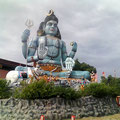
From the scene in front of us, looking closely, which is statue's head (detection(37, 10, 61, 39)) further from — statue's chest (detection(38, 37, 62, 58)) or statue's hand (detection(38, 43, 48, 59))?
statue's hand (detection(38, 43, 48, 59))

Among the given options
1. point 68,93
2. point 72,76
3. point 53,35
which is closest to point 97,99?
point 68,93

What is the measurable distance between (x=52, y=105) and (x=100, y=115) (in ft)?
8.00

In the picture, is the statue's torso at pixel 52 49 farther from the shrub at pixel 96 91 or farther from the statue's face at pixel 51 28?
the shrub at pixel 96 91

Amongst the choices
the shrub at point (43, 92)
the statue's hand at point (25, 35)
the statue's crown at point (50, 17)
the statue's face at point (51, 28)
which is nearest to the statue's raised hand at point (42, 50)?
the statue's hand at point (25, 35)

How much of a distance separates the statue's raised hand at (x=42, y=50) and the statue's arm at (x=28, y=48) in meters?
0.40

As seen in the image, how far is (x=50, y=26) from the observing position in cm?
1550

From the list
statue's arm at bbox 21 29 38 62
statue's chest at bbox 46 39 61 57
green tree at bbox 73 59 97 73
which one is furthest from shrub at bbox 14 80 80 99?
green tree at bbox 73 59 97 73

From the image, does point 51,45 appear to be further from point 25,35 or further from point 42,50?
point 25,35

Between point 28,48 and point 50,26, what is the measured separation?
261cm

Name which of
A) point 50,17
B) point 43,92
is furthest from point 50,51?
point 43,92

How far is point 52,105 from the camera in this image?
285 inches

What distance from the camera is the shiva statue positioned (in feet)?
46.7

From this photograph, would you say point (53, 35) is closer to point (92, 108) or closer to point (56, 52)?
point (56, 52)

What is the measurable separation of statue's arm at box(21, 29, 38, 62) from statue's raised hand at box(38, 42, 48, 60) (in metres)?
0.40
